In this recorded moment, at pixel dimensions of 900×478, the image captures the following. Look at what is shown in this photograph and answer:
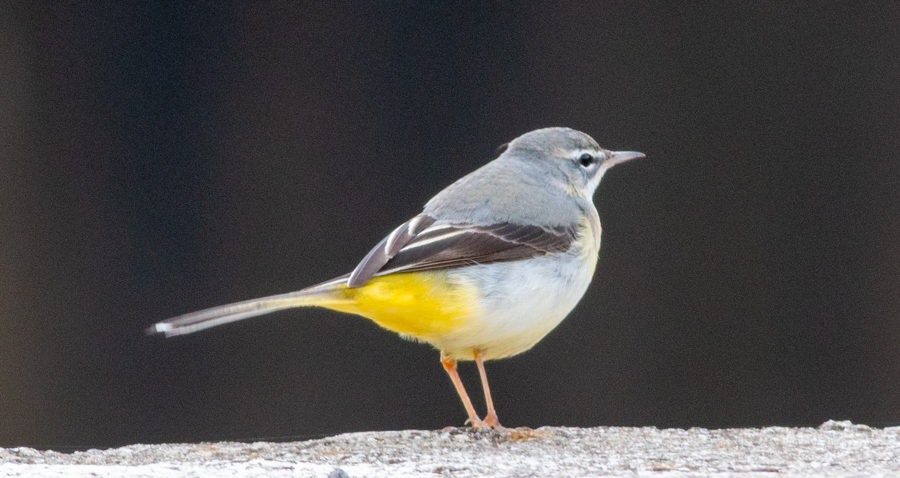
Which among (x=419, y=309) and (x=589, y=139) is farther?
(x=589, y=139)

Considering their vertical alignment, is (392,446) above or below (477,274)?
below

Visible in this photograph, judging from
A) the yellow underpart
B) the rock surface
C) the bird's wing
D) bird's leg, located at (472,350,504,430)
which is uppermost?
the bird's wing

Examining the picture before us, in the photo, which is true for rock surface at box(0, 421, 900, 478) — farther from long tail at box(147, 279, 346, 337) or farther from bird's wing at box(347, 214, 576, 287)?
bird's wing at box(347, 214, 576, 287)

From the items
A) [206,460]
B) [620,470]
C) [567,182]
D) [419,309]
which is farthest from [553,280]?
[206,460]

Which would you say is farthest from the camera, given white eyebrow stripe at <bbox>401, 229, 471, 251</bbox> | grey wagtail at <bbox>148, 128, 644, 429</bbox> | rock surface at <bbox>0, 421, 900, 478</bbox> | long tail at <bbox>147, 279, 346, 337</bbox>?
white eyebrow stripe at <bbox>401, 229, 471, 251</bbox>

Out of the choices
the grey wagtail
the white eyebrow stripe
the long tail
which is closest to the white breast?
the grey wagtail

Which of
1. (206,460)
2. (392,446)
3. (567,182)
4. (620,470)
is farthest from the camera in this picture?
(567,182)

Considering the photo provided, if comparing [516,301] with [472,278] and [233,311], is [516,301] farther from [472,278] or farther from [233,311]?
[233,311]

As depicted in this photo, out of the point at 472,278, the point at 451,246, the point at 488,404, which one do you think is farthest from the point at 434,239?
the point at 488,404

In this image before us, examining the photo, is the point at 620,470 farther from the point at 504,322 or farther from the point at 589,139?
the point at 589,139
